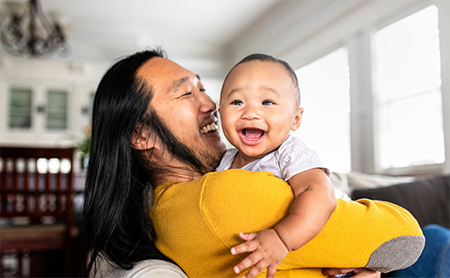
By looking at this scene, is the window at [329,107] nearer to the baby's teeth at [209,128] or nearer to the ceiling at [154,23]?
the ceiling at [154,23]

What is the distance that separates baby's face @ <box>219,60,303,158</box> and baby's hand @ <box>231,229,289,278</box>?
27 centimetres

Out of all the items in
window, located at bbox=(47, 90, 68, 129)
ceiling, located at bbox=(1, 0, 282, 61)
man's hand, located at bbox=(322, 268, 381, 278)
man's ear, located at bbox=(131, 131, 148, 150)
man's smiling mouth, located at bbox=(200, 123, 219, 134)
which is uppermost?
ceiling, located at bbox=(1, 0, 282, 61)

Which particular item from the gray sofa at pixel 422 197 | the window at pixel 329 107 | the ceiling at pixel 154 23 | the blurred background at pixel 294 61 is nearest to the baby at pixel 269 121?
the gray sofa at pixel 422 197

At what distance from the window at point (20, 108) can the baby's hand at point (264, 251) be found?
5.84m

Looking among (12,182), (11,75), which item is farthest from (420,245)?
(11,75)

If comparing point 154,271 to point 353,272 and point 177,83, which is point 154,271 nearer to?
point 353,272

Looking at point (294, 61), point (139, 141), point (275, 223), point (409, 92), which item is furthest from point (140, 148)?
point (294, 61)

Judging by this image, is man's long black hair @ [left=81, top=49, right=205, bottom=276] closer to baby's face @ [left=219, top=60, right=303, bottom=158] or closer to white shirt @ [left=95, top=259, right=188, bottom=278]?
white shirt @ [left=95, top=259, right=188, bottom=278]

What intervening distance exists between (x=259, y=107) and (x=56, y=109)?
558 centimetres

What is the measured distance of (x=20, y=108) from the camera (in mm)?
5645

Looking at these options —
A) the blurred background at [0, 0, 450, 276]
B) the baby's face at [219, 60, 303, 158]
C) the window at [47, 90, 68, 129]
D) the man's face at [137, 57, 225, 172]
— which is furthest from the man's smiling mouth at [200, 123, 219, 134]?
the window at [47, 90, 68, 129]

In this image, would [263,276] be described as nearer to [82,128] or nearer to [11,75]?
[82,128]

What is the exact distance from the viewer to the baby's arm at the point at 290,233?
0.59m

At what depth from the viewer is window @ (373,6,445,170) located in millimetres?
2811
